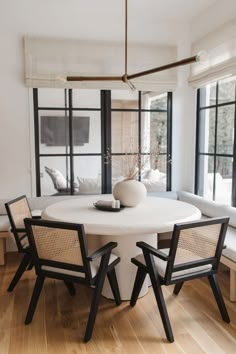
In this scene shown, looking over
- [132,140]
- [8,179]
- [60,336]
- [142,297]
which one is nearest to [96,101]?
[132,140]

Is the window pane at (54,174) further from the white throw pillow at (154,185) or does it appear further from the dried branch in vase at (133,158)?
the white throw pillow at (154,185)

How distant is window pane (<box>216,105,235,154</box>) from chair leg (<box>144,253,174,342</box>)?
6.37 ft

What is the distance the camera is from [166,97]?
455 centimetres

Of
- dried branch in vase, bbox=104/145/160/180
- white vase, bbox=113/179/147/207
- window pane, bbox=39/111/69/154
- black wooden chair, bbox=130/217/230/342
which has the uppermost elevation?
window pane, bbox=39/111/69/154

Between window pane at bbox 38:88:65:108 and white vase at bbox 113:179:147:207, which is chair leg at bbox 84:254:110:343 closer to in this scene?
white vase at bbox 113:179:147:207

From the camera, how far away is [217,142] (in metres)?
4.06

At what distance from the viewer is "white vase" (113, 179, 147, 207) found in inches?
120

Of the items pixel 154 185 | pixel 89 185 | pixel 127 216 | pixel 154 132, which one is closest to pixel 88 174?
pixel 89 185

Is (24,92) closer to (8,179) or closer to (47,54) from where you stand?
(47,54)

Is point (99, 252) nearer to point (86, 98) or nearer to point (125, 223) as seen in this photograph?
point (125, 223)

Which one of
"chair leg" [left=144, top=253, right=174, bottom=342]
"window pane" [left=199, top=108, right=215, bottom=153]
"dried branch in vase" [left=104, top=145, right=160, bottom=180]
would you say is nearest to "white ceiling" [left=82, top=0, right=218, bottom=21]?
"window pane" [left=199, top=108, right=215, bottom=153]

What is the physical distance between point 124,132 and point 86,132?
494 mm

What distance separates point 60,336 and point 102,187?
91.2 inches

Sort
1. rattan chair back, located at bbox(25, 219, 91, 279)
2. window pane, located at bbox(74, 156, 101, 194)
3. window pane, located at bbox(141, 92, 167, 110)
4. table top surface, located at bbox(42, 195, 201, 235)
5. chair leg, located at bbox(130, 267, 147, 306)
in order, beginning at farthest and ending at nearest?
window pane, located at bbox(141, 92, 167, 110) < window pane, located at bbox(74, 156, 101, 194) < chair leg, located at bbox(130, 267, 147, 306) < table top surface, located at bbox(42, 195, 201, 235) < rattan chair back, located at bbox(25, 219, 91, 279)
